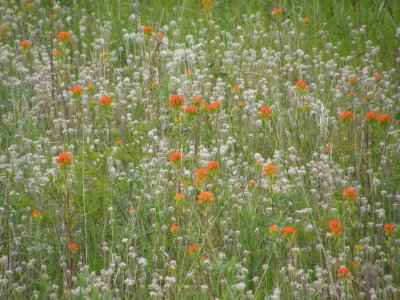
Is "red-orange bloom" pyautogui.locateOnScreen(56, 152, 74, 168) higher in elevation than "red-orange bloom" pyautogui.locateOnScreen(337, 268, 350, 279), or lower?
higher

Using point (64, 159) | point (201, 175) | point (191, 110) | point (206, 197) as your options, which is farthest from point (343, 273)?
point (64, 159)

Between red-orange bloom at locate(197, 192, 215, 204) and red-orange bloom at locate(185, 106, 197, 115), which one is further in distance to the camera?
red-orange bloom at locate(185, 106, 197, 115)

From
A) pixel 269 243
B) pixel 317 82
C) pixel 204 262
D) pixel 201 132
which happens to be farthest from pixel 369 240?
pixel 317 82

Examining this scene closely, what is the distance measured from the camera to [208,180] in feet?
9.14

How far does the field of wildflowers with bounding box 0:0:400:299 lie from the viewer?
2.74 m

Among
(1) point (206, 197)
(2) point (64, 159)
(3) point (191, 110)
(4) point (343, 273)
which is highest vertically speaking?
(3) point (191, 110)

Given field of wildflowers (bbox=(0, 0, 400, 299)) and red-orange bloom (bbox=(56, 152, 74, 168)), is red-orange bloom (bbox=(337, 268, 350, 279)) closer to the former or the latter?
field of wildflowers (bbox=(0, 0, 400, 299))

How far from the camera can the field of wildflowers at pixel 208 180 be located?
274 centimetres

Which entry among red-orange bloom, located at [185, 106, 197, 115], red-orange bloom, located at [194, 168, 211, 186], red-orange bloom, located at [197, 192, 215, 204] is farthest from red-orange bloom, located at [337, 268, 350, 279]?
red-orange bloom, located at [185, 106, 197, 115]

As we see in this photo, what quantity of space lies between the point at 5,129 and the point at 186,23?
260cm

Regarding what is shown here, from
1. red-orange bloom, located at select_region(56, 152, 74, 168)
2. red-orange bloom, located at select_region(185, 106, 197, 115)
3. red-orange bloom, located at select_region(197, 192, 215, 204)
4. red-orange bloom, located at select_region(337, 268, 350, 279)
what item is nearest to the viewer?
red-orange bloom, located at select_region(337, 268, 350, 279)

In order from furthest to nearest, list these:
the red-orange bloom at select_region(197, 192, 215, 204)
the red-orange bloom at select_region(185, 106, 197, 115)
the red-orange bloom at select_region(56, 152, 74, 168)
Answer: the red-orange bloom at select_region(185, 106, 197, 115) → the red-orange bloom at select_region(56, 152, 74, 168) → the red-orange bloom at select_region(197, 192, 215, 204)

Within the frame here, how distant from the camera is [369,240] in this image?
2.83 meters

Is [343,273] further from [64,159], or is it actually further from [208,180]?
[64,159]
